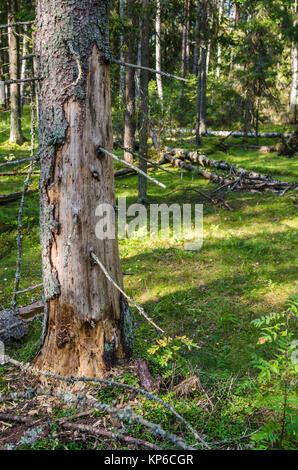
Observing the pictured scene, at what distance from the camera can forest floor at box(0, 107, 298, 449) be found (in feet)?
9.57

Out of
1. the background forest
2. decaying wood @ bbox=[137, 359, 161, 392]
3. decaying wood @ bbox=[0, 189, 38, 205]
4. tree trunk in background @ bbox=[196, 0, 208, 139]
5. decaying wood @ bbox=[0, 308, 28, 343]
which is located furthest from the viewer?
tree trunk in background @ bbox=[196, 0, 208, 139]

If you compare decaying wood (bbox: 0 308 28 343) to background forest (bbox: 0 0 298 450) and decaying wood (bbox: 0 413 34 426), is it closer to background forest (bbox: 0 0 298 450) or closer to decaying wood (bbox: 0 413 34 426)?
background forest (bbox: 0 0 298 450)

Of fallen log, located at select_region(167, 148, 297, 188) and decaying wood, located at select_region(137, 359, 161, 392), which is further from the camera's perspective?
fallen log, located at select_region(167, 148, 297, 188)

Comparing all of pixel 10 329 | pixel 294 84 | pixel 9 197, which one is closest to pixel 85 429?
pixel 10 329

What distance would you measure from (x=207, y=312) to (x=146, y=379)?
237 cm

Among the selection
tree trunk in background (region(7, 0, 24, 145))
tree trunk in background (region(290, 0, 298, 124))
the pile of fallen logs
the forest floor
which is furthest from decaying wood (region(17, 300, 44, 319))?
tree trunk in background (region(290, 0, 298, 124))

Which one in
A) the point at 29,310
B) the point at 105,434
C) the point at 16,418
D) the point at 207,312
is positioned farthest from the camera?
the point at 207,312

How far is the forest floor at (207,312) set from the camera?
292cm

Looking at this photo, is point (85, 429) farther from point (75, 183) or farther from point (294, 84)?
point (294, 84)

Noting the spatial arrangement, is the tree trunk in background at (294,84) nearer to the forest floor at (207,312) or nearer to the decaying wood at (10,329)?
the forest floor at (207,312)

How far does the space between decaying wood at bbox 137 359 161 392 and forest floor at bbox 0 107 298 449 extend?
0.23 feet

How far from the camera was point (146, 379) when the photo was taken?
131 inches

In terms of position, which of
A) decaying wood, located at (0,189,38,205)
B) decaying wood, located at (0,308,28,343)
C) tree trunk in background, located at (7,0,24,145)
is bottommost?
decaying wood, located at (0,308,28,343)

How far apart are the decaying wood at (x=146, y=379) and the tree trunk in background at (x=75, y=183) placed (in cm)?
30
